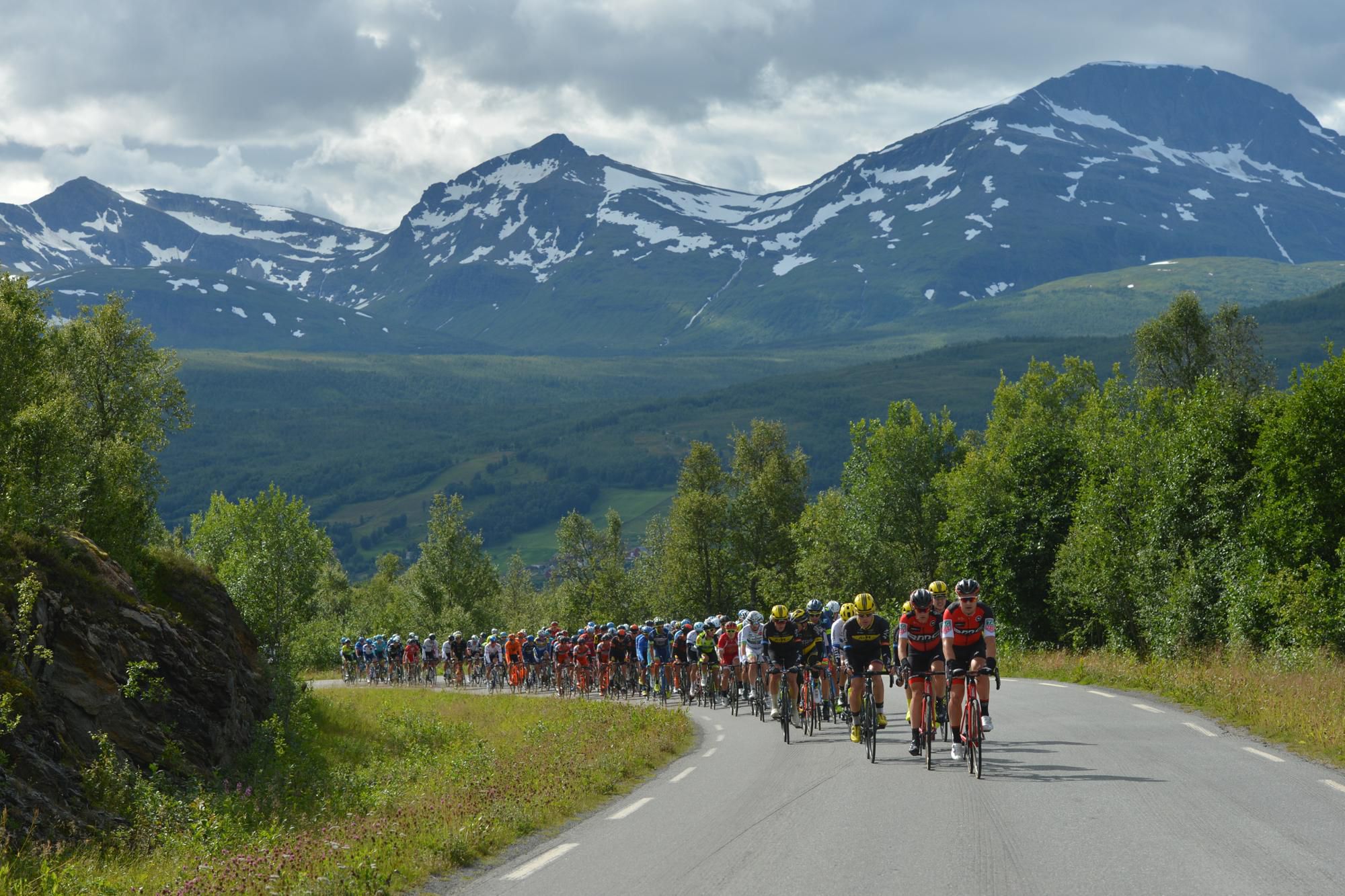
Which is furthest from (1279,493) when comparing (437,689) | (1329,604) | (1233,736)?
(437,689)

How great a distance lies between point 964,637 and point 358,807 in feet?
28.8

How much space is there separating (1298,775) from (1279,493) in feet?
61.9

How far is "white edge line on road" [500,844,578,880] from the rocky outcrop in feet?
20.7

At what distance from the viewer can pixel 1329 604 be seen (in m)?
25.6

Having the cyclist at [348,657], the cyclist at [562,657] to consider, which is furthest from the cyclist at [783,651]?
the cyclist at [348,657]

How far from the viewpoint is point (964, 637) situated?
1396 centimetres

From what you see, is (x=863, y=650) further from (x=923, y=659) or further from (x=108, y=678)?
(x=108, y=678)

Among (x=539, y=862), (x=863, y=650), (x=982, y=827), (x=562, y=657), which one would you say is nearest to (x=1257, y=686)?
(x=863, y=650)

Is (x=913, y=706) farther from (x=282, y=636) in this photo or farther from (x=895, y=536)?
(x=895, y=536)

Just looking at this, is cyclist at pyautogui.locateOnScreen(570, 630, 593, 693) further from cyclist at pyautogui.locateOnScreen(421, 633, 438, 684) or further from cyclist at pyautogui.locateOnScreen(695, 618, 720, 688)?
cyclist at pyautogui.locateOnScreen(421, 633, 438, 684)

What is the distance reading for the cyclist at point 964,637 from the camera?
13.8m

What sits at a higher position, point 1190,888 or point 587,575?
point 1190,888

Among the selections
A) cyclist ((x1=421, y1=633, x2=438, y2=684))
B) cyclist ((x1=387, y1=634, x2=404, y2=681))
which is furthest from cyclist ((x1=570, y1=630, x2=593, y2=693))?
cyclist ((x1=387, y1=634, x2=404, y2=681))

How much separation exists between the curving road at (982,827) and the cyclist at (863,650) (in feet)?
2.40
